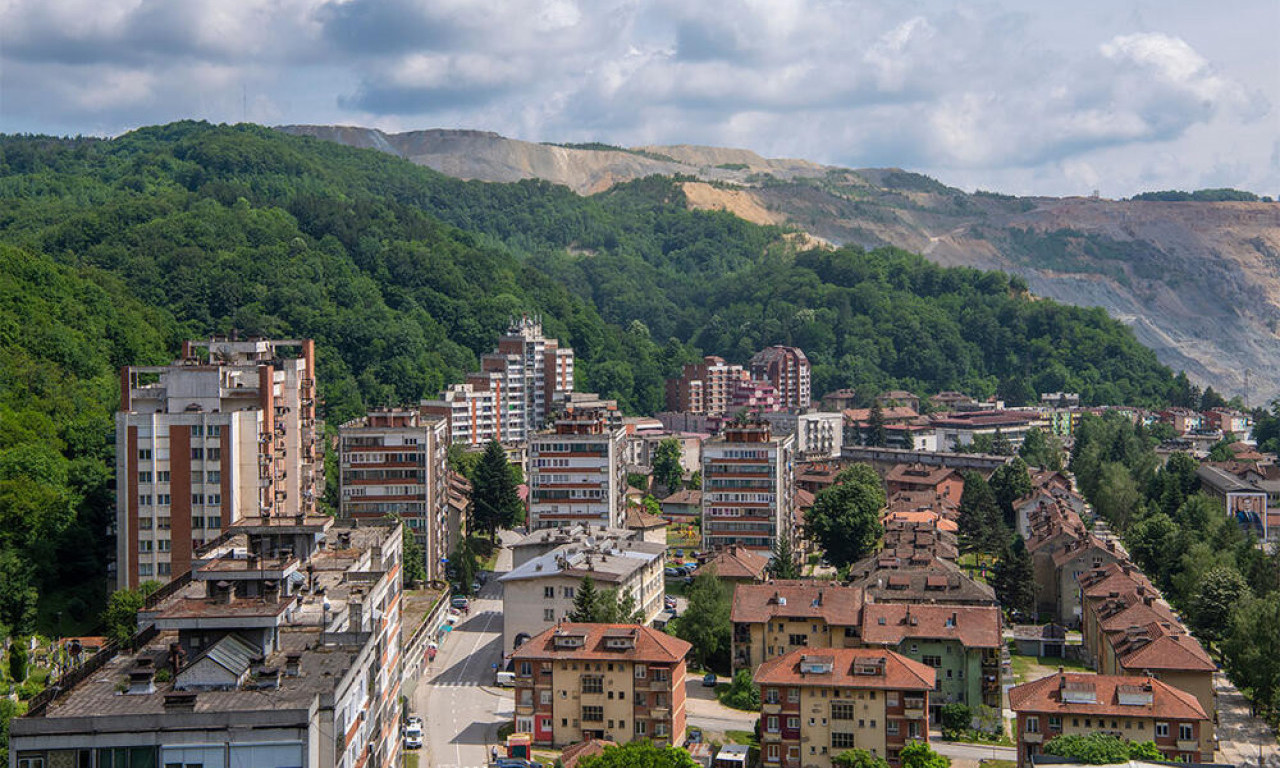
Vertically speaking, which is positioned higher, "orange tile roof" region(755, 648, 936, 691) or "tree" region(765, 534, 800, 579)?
"tree" region(765, 534, 800, 579)

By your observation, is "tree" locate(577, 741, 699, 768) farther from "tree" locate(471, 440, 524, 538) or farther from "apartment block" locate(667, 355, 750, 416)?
"apartment block" locate(667, 355, 750, 416)

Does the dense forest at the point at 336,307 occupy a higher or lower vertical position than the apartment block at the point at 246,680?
higher

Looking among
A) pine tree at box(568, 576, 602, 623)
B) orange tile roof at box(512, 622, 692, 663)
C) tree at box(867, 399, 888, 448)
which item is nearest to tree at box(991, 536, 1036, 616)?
pine tree at box(568, 576, 602, 623)

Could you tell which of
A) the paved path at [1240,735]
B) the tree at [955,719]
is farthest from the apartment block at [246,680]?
the paved path at [1240,735]

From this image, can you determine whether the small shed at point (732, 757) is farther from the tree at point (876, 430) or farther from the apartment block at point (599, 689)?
the tree at point (876, 430)

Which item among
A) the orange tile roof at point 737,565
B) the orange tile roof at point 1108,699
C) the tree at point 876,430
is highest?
the tree at point 876,430

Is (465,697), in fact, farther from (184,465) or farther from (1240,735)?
(1240,735)

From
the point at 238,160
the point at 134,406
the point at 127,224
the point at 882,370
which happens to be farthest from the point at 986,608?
the point at 238,160
